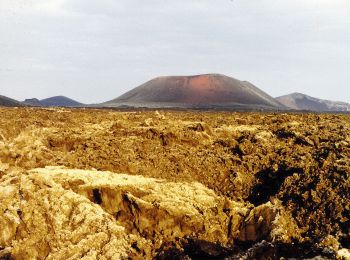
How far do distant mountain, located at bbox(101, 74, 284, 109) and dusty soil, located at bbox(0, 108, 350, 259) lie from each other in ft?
301

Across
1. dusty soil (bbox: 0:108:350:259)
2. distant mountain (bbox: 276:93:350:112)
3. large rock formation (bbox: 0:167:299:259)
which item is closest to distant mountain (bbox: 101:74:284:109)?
distant mountain (bbox: 276:93:350:112)

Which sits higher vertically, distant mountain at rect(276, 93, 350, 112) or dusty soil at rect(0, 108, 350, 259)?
distant mountain at rect(276, 93, 350, 112)

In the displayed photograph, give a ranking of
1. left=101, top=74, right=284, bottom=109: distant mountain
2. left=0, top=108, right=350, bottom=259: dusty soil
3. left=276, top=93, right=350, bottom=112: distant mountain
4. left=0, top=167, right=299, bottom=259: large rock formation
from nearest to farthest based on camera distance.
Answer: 1. left=0, top=108, right=350, bottom=259: dusty soil
2. left=0, top=167, right=299, bottom=259: large rock formation
3. left=101, top=74, right=284, bottom=109: distant mountain
4. left=276, top=93, right=350, bottom=112: distant mountain

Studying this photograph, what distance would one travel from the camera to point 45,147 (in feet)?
44.9

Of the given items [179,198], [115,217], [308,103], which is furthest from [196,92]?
[115,217]

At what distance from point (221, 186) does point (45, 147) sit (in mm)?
6135

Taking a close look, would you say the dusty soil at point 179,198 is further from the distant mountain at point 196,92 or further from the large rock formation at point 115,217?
the distant mountain at point 196,92

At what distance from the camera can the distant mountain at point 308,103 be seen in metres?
154

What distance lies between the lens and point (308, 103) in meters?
162

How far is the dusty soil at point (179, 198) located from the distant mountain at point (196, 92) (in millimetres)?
91713

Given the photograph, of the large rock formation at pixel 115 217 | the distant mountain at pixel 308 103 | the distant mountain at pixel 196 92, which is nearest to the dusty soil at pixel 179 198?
the large rock formation at pixel 115 217

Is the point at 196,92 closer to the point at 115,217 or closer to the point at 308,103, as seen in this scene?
the point at 308,103

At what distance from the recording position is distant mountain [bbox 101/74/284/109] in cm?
10964

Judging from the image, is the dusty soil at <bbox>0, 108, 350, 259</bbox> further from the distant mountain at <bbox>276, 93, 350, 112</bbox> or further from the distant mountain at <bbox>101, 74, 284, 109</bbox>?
the distant mountain at <bbox>276, 93, 350, 112</bbox>
